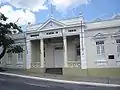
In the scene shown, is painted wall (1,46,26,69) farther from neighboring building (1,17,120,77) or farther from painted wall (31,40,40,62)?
painted wall (31,40,40,62)

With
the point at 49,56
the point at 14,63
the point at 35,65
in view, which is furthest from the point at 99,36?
the point at 14,63

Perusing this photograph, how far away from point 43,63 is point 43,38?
281 cm

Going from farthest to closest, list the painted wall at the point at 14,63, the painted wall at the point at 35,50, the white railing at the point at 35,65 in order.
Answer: the painted wall at the point at 14,63
the painted wall at the point at 35,50
the white railing at the point at 35,65

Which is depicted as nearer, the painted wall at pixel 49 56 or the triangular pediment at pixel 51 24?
the triangular pediment at pixel 51 24

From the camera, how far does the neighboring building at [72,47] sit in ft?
76.9

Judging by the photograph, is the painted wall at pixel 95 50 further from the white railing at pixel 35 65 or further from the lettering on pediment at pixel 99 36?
the white railing at pixel 35 65

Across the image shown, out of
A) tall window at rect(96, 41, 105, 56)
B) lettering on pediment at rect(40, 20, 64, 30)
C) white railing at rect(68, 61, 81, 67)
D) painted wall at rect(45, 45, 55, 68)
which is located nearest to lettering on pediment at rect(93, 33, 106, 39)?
tall window at rect(96, 41, 105, 56)

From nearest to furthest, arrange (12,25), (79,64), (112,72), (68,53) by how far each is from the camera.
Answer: (112,72) < (79,64) < (68,53) < (12,25)

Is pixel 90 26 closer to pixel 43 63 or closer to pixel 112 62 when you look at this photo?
pixel 112 62

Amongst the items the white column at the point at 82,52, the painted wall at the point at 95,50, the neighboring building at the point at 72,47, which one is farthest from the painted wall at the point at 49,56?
the painted wall at the point at 95,50

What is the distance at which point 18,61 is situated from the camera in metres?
29.8

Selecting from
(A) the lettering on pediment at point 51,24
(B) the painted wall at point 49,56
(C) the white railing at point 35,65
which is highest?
(A) the lettering on pediment at point 51,24

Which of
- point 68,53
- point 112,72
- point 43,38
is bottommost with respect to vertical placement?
point 112,72

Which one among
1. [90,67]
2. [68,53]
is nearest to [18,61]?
[68,53]
